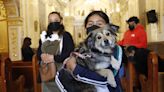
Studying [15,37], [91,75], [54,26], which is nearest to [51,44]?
[54,26]

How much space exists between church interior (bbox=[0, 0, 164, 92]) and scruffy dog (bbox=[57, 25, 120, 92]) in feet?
7.17

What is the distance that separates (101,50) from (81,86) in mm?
235

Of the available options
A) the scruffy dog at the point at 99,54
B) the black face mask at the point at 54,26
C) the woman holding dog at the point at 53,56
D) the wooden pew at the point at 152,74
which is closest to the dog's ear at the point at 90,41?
the scruffy dog at the point at 99,54

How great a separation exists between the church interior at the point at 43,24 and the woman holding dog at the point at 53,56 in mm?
Answer: 1432

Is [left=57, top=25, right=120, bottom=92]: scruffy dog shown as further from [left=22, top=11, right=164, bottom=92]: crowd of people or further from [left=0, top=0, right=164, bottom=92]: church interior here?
[left=0, top=0, right=164, bottom=92]: church interior

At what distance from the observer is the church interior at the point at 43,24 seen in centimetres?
516

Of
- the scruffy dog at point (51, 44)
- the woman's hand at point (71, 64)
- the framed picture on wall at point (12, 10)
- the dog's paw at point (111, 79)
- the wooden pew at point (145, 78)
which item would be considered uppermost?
the framed picture on wall at point (12, 10)

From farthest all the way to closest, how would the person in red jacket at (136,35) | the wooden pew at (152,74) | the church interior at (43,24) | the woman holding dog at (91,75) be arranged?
the person in red jacket at (136,35) → the church interior at (43,24) → the wooden pew at (152,74) → the woman holding dog at (91,75)

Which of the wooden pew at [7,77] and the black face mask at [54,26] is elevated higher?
the black face mask at [54,26]

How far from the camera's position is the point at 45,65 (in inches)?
100

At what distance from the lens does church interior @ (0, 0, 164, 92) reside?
16.9 feet

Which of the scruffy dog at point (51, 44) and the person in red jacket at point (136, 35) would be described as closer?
the scruffy dog at point (51, 44)

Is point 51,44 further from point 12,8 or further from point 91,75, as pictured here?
point 12,8

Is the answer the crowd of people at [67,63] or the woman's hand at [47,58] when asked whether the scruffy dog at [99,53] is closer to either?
the crowd of people at [67,63]
